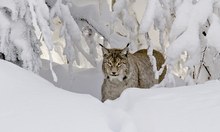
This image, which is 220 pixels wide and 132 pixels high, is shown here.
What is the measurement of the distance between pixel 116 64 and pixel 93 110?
2314 mm

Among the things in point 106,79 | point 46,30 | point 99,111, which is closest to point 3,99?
point 99,111

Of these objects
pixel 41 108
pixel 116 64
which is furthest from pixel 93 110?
pixel 116 64

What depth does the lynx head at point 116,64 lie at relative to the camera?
5711 millimetres

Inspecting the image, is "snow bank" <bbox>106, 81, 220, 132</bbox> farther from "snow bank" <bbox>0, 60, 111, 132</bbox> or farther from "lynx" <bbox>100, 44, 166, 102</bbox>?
"lynx" <bbox>100, 44, 166, 102</bbox>

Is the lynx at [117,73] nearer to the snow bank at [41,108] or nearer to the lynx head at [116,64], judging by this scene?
the lynx head at [116,64]

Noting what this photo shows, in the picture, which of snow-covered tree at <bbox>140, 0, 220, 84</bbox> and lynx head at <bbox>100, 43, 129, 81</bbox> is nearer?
snow-covered tree at <bbox>140, 0, 220, 84</bbox>

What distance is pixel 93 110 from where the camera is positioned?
342 centimetres

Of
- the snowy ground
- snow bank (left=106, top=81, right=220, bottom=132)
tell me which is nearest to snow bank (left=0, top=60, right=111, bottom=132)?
the snowy ground

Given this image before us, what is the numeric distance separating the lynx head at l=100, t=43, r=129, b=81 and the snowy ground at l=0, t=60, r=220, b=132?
1802mm

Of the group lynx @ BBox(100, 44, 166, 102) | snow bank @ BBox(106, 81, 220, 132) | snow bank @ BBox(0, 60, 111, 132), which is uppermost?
snow bank @ BBox(0, 60, 111, 132)

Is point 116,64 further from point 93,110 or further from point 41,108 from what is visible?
point 41,108

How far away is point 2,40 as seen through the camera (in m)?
4.41

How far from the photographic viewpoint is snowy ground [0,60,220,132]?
125 inches

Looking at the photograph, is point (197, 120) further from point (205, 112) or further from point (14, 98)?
point (14, 98)
